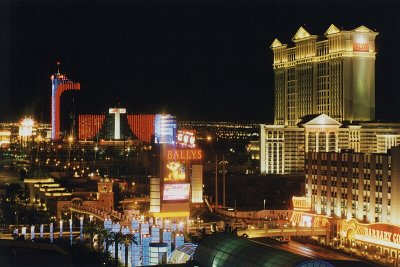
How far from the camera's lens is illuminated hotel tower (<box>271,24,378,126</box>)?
64062 millimetres

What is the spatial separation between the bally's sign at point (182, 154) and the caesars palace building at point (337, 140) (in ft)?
22.2

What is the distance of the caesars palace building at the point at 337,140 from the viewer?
39.5m

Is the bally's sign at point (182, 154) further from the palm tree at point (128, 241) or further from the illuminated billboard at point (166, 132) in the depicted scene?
the palm tree at point (128, 241)

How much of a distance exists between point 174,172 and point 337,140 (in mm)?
25058

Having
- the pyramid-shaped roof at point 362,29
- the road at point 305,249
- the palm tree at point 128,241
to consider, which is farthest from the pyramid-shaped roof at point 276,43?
the palm tree at point 128,241

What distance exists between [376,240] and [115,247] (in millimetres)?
12244

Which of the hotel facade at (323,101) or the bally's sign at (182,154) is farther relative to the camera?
the hotel facade at (323,101)

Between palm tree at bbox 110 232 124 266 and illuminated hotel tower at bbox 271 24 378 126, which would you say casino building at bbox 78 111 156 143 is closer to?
illuminated hotel tower at bbox 271 24 378 126

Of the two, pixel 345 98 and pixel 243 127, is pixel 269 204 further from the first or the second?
pixel 243 127

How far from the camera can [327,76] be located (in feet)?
222

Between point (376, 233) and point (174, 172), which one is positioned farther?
point (174, 172)

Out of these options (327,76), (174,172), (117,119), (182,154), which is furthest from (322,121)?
(117,119)

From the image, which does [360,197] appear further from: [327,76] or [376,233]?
[327,76]

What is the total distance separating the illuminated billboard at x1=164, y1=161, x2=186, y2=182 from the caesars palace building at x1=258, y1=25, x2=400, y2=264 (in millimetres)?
7084
